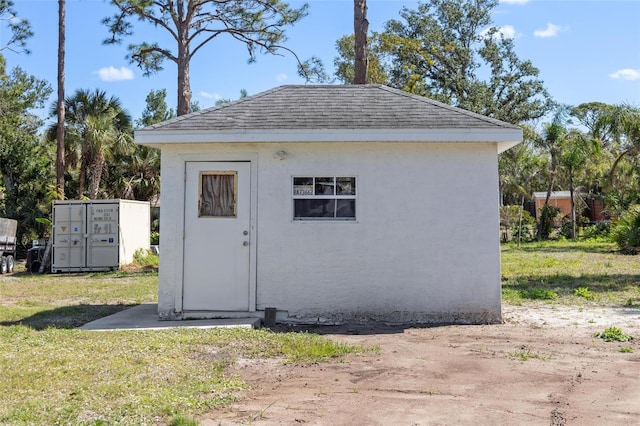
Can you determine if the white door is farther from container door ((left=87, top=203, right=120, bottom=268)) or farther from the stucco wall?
container door ((left=87, top=203, right=120, bottom=268))

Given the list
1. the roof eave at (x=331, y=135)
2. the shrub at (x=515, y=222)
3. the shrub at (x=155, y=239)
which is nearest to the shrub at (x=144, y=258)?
Result: the shrub at (x=155, y=239)

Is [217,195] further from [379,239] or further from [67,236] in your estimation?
[67,236]

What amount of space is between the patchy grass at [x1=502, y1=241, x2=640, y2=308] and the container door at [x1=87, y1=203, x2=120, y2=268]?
40.2 feet

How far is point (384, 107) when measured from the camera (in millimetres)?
9391

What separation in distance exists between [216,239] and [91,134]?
1722 cm

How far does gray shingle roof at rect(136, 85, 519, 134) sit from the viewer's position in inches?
341

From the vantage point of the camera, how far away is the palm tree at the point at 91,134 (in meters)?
24.0

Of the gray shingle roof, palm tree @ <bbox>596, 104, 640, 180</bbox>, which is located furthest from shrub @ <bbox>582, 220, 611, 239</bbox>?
the gray shingle roof

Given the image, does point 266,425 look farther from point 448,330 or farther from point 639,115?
point 639,115

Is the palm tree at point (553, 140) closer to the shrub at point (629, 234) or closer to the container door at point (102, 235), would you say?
the shrub at point (629, 234)

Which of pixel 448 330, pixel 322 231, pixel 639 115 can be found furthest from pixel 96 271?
pixel 639 115

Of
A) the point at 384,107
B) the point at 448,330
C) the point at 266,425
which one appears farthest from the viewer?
the point at 384,107

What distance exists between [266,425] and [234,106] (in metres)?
6.41

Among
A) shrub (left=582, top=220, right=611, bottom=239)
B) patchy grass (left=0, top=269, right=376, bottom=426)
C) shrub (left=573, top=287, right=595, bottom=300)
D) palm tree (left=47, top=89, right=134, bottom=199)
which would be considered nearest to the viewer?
patchy grass (left=0, top=269, right=376, bottom=426)
